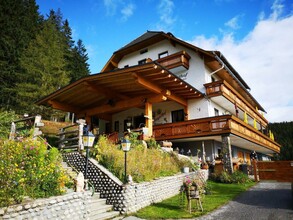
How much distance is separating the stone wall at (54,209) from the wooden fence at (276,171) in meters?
12.8

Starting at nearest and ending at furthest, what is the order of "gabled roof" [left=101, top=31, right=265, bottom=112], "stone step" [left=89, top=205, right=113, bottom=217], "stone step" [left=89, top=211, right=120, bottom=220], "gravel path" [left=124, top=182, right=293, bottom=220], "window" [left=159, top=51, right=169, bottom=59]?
"gravel path" [left=124, top=182, right=293, bottom=220] → "stone step" [left=89, top=211, right=120, bottom=220] → "stone step" [left=89, top=205, right=113, bottom=217] → "gabled roof" [left=101, top=31, right=265, bottom=112] → "window" [left=159, top=51, right=169, bottom=59]

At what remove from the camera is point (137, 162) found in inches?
362

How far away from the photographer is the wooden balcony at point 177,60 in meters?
18.7

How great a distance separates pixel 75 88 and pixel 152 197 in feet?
29.6

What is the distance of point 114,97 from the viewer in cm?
1581

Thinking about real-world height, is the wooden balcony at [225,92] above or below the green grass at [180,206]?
above

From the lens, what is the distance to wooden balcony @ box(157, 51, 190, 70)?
18.7 metres

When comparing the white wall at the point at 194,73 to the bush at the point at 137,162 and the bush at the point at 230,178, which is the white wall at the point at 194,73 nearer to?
the bush at the point at 230,178

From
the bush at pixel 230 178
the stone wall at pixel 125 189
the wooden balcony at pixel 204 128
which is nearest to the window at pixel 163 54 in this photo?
the wooden balcony at pixel 204 128

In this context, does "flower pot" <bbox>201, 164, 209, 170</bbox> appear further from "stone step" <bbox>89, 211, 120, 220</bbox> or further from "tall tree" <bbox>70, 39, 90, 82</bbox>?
"tall tree" <bbox>70, 39, 90, 82</bbox>

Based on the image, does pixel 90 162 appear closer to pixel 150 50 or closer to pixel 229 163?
pixel 229 163

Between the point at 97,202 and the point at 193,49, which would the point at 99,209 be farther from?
the point at 193,49

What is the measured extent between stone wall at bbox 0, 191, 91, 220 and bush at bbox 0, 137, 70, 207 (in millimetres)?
243

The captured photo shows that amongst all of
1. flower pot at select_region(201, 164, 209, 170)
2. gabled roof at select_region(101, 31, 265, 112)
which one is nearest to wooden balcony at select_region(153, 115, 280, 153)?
flower pot at select_region(201, 164, 209, 170)
